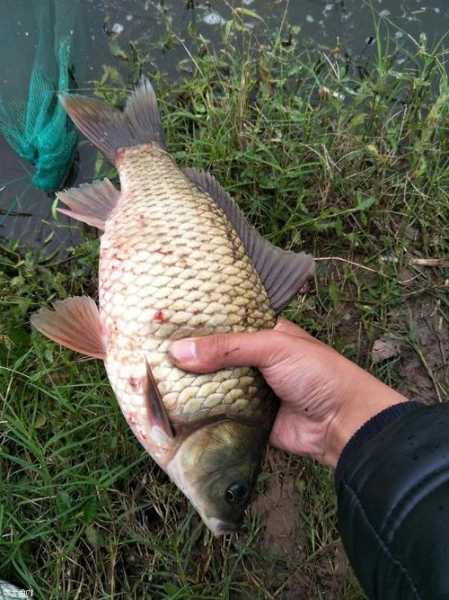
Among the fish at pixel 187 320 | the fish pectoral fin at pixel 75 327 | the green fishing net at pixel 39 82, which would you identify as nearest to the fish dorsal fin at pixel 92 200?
the fish at pixel 187 320

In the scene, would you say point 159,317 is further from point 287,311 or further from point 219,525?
point 287,311

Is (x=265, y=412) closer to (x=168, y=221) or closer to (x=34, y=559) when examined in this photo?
(x=168, y=221)

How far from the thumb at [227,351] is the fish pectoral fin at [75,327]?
309mm

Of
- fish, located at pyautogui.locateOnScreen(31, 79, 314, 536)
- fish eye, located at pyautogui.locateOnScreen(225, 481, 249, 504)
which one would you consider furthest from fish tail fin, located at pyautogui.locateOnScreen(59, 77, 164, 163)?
fish eye, located at pyautogui.locateOnScreen(225, 481, 249, 504)

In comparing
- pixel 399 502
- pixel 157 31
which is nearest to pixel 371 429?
pixel 399 502

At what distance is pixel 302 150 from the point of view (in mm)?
2795

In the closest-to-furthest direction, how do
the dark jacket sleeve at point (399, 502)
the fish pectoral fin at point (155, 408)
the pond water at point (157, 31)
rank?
the dark jacket sleeve at point (399, 502), the fish pectoral fin at point (155, 408), the pond water at point (157, 31)

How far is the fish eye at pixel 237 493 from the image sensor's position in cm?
176

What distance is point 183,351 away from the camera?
1.72 m

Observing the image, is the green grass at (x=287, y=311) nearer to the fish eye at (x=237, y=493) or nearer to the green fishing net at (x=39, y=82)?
the green fishing net at (x=39, y=82)

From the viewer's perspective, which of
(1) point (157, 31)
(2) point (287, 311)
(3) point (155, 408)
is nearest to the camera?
(3) point (155, 408)

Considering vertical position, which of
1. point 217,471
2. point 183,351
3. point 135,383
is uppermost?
point 183,351

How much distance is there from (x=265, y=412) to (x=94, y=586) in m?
1.03

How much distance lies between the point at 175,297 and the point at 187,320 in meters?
0.08
